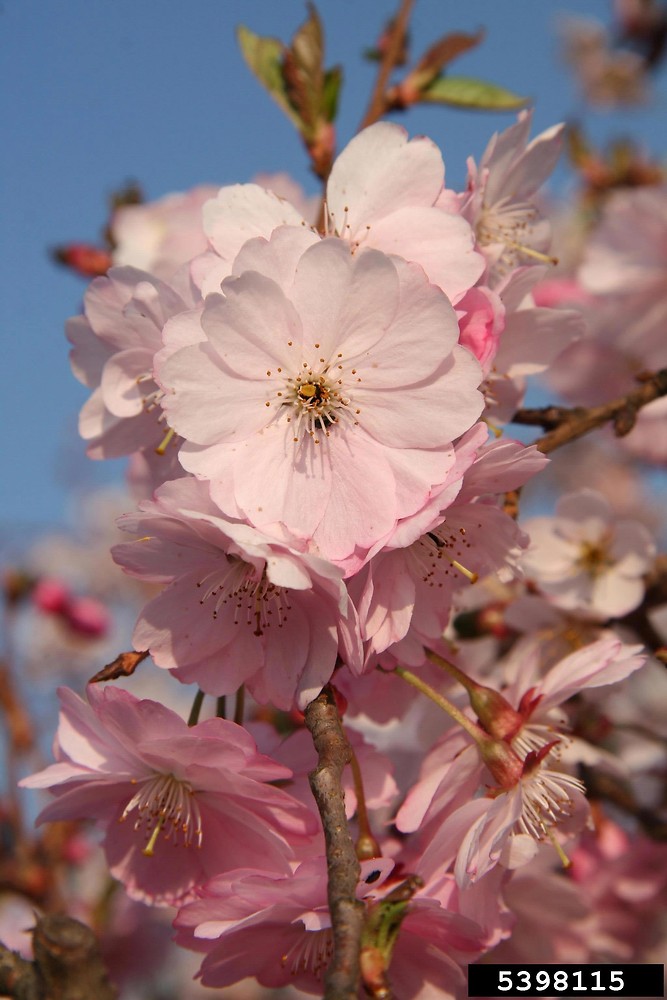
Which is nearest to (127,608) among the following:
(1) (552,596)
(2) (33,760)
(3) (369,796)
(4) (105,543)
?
(4) (105,543)

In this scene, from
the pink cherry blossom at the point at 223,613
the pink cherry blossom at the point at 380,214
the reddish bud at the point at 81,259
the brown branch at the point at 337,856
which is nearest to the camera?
the brown branch at the point at 337,856

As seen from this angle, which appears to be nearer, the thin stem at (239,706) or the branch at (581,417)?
the thin stem at (239,706)

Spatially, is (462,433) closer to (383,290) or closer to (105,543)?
(383,290)

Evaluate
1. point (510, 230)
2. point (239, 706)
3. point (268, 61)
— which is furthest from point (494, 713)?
point (268, 61)

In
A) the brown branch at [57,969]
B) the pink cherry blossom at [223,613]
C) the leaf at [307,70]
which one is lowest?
the brown branch at [57,969]

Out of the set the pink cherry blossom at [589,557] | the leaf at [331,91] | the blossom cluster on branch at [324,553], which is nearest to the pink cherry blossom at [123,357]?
the blossom cluster on branch at [324,553]

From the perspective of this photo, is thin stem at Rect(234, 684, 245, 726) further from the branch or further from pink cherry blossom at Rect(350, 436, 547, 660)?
the branch

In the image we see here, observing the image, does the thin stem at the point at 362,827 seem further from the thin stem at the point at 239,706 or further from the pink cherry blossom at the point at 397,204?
the pink cherry blossom at the point at 397,204
